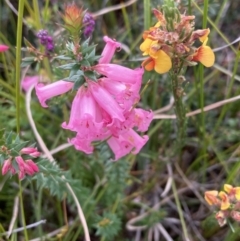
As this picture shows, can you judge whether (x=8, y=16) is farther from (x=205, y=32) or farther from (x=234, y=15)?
(x=205, y=32)

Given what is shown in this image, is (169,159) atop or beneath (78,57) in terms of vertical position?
beneath

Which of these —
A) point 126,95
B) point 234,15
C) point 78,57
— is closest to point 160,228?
point 126,95

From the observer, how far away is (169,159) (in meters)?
2.04

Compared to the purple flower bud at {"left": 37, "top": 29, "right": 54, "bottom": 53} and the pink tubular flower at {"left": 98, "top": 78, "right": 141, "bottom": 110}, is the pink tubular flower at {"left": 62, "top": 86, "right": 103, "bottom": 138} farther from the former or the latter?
the purple flower bud at {"left": 37, "top": 29, "right": 54, "bottom": 53}

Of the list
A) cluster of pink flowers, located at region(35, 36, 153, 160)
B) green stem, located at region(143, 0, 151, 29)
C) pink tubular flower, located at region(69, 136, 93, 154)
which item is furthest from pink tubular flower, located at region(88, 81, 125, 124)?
green stem, located at region(143, 0, 151, 29)

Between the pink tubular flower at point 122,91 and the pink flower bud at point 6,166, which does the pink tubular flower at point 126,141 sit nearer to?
the pink tubular flower at point 122,91

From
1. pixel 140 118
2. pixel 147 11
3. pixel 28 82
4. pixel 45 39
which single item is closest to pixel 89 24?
pixel 45 39

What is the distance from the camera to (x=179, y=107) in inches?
59.5

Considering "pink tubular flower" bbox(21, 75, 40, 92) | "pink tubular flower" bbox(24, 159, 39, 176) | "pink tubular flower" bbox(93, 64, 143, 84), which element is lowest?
"pink tubular flower" bbox(21, 75, 40, 92)

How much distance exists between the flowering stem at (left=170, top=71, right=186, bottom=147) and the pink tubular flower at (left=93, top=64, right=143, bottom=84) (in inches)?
5.2

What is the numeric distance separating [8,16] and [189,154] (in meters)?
1.09

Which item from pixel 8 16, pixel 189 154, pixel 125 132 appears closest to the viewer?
pixel 125 132

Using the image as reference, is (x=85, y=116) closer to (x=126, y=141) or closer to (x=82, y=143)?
(x=82, y=143)

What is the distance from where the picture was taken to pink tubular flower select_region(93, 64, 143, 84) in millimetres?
1262
